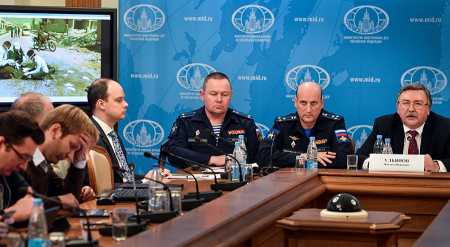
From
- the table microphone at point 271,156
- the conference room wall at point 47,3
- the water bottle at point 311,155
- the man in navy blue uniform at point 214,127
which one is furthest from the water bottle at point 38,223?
the conference room wall at point 47,3

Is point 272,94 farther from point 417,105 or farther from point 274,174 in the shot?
point 274,174

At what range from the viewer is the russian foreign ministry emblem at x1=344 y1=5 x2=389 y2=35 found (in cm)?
774

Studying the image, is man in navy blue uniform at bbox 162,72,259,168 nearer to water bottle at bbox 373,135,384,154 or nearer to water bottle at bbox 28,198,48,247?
water bottle at bbox 373,135,384,154

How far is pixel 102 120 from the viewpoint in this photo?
6.53 m

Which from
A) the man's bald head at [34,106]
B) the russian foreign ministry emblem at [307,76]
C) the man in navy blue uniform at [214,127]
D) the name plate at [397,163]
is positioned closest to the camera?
the man's bald head at [34,106]

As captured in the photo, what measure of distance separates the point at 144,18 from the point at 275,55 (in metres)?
1.11

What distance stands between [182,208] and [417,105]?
282 centimetres

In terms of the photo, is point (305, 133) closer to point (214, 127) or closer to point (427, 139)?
point (214, 127)

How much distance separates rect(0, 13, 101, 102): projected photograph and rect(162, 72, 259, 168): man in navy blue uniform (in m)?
1.25

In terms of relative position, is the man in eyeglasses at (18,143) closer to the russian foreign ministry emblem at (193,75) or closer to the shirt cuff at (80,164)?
the shirt cuff at (80,164)

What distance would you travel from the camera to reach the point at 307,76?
310 inches

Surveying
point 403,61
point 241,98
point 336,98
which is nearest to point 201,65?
point 241,98

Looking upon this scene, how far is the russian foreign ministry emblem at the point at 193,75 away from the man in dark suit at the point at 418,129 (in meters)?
1.70

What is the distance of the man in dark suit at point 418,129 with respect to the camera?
22.2 feet
